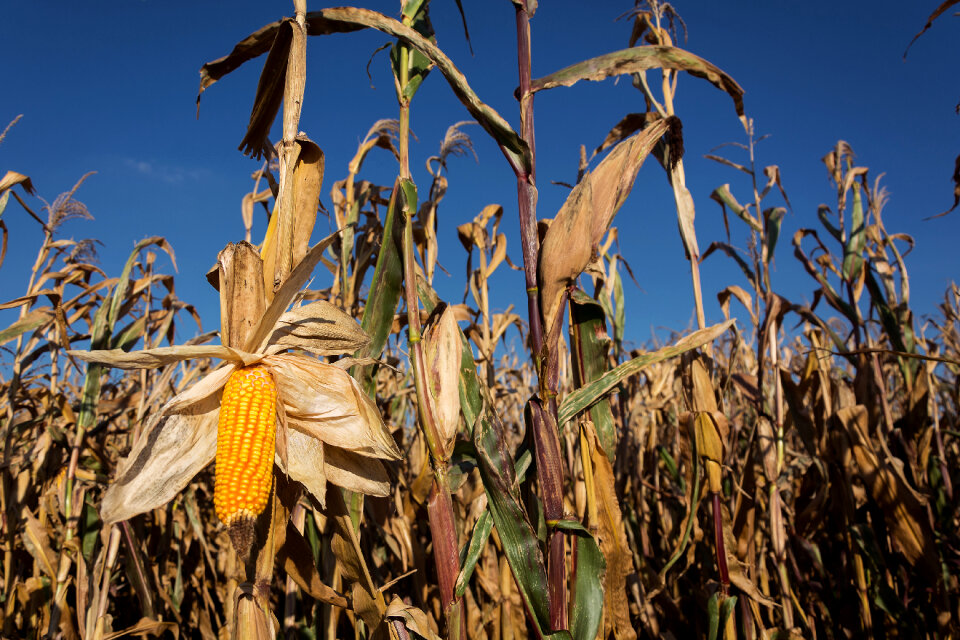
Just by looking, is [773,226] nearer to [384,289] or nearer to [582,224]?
[582,224]

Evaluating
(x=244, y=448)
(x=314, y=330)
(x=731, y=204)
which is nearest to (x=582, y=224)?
(x=314, y=330)

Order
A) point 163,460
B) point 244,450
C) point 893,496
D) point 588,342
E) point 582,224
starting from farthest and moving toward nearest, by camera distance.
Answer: point 893,496 → point 588,342 → point 582,224 → point 163,460 → point 244,450

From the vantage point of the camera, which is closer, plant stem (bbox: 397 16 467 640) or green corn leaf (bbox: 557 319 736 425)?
Result: plant stem (bbox: 397 16 467 640)

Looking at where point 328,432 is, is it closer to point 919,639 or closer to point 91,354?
point 91,354

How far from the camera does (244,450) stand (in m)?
1.35

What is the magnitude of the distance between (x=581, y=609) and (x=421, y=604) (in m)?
1.34

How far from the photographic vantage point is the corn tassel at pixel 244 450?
4.30ft

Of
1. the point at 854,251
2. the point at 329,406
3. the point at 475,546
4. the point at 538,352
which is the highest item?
the point at 854,251

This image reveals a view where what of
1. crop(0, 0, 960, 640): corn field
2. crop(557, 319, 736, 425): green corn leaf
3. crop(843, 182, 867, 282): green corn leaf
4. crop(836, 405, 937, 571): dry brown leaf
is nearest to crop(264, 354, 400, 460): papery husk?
crop(0, 0, 960, 640): corn field

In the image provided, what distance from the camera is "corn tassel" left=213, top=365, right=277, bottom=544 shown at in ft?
4.30

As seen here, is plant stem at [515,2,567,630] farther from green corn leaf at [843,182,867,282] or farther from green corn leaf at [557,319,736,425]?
green corn leaf at [843,182,867,282]

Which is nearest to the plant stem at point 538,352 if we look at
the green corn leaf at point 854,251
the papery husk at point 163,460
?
the papery husk at point 163,460

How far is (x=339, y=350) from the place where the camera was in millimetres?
1631

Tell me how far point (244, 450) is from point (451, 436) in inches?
21.0
